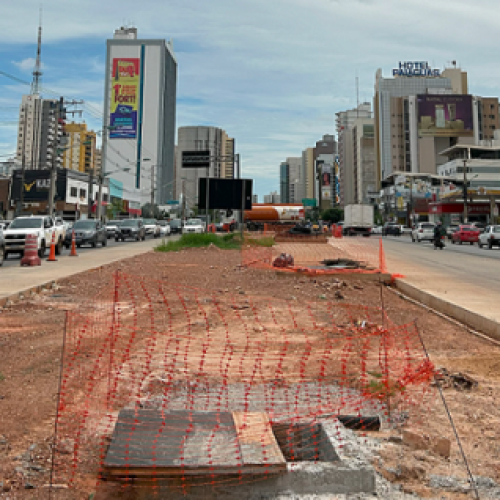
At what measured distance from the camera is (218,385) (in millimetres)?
4539

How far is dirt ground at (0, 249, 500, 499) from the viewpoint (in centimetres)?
294

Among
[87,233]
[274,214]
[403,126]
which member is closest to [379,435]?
[87,233]

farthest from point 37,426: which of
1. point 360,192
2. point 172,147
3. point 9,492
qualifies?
Result: point 172,147

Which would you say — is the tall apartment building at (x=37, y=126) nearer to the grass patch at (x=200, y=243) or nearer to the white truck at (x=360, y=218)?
the white truck at (x=360, y=218)

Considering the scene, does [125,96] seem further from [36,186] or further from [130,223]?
[130,223]

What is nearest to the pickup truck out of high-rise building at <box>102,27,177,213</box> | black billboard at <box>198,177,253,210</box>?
black billboard at <box>198,177,253,210</box>

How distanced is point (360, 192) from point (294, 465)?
534 ft

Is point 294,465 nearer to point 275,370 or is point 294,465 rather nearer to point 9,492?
point 9,492

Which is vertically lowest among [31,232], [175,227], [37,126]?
[31,232]

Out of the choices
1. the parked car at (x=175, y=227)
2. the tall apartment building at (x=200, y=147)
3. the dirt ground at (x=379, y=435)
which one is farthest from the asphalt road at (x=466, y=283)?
the tall apartment building at (x=200, y=147)

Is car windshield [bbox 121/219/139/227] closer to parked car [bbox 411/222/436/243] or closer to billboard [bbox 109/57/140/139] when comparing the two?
parked car [bbox 411/222/436/243]

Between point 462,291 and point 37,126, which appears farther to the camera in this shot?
point 37,126

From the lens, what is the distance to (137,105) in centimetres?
16262

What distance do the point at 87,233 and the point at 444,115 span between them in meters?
116
